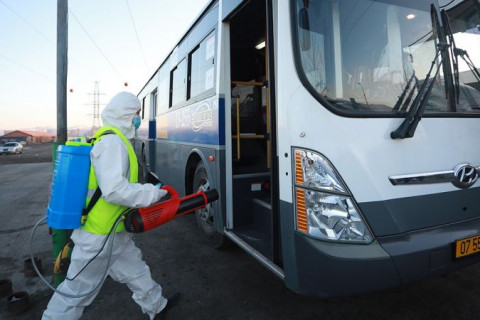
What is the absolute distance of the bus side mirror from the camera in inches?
84.0

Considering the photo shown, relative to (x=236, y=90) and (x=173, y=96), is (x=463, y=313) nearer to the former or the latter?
(x=236, y=90)

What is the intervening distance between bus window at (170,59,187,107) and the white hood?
94.7 inches

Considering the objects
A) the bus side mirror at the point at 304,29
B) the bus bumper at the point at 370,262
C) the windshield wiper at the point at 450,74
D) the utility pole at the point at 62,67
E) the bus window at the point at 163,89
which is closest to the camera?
the bus bumper at the point at 370,262

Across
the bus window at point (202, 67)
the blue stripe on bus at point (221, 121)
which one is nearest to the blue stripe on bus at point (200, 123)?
the blue stripe on bus at point (221, 121)

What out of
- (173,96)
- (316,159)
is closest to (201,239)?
(173,96)

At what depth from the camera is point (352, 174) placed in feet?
6.47

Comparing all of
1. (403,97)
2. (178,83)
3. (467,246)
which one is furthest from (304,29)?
(178,83)

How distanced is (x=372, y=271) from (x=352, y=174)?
0.58 m

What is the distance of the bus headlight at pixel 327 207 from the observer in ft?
6.39

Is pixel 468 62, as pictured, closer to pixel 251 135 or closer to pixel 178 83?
pixel 251 135

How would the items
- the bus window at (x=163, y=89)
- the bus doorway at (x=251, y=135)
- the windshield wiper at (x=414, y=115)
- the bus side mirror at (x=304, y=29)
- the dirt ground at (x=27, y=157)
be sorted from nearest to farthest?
the windshield wiper at (x=414, y=115) < the bus side mirror at (x=304, y=29) < the bus doorway at (x=251, y=135) < the bus window at (x=163, y=89) < the dirt ground at (x=27, y=157)

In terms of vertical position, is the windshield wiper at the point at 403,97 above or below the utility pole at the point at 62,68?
below

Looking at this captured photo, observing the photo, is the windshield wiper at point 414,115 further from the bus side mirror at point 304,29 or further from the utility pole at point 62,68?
the utility pole at point 62,68

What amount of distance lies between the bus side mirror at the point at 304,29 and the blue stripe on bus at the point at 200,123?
4.58 ft
